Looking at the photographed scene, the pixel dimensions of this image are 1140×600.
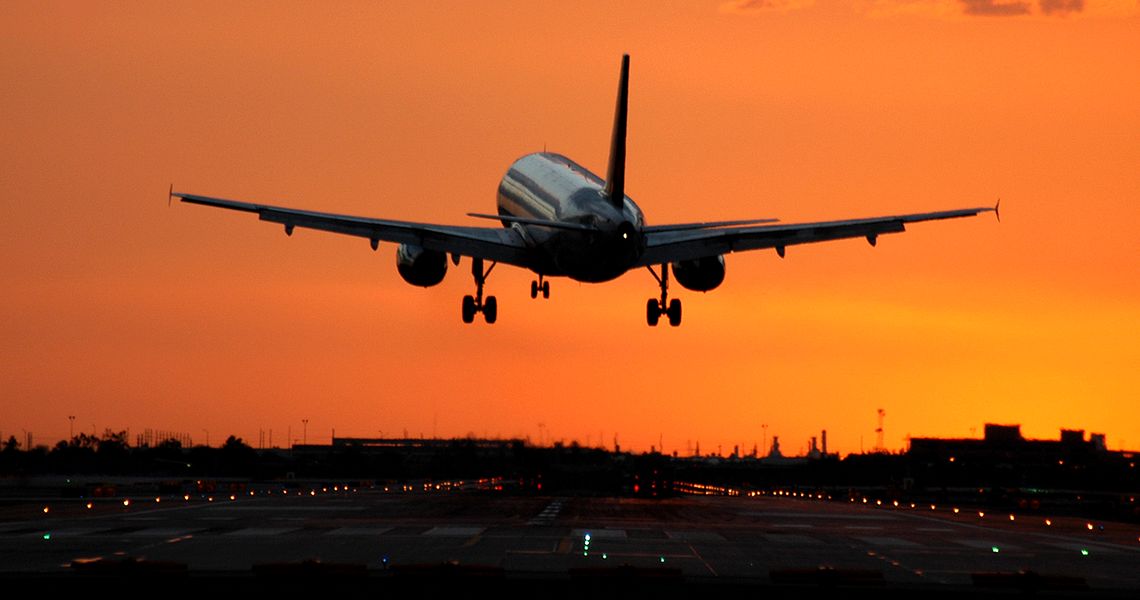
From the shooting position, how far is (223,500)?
99.8 metres

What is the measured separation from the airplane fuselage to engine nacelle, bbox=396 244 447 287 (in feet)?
14.0

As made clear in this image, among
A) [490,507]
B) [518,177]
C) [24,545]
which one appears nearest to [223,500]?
[490,507]

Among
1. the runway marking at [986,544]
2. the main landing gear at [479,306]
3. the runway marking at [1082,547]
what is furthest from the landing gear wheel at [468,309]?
the runway marking at [1082,547]

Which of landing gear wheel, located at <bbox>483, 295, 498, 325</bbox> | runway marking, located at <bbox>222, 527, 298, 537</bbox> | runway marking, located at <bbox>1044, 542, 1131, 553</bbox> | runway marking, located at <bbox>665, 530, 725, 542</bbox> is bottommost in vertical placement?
runway marking, located at <bbox>1044, 542, 1131, 553</bbox>

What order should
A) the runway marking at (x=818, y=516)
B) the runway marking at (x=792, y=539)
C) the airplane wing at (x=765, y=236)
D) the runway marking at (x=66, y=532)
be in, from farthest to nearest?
1. the runway marking at (x=818, y=516)
2. the airplane wing at (x=765, y=236)
3. the runway marking at (x=792, y=539)
4. the runway marking at (x=66, y=532)

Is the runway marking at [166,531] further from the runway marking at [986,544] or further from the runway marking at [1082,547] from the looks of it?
the runway marking at [1082,547]

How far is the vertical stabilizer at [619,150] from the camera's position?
2660 inches

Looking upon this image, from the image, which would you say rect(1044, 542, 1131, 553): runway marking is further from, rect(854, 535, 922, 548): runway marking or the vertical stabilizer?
the vertical stabilizer

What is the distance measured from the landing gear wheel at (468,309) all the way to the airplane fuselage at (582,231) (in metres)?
3.30

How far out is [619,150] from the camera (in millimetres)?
68312

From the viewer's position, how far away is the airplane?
215 feet

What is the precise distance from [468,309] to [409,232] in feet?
23.7

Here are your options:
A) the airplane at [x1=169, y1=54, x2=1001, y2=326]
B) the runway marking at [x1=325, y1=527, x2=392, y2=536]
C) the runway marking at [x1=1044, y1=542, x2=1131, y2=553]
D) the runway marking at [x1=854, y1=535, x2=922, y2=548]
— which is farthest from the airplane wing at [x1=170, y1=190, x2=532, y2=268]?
the runway marking at [x1=1044, y1=542, x2=1131, y2=553]

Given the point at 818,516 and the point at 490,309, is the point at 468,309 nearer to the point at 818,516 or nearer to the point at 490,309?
the point at 490,309
